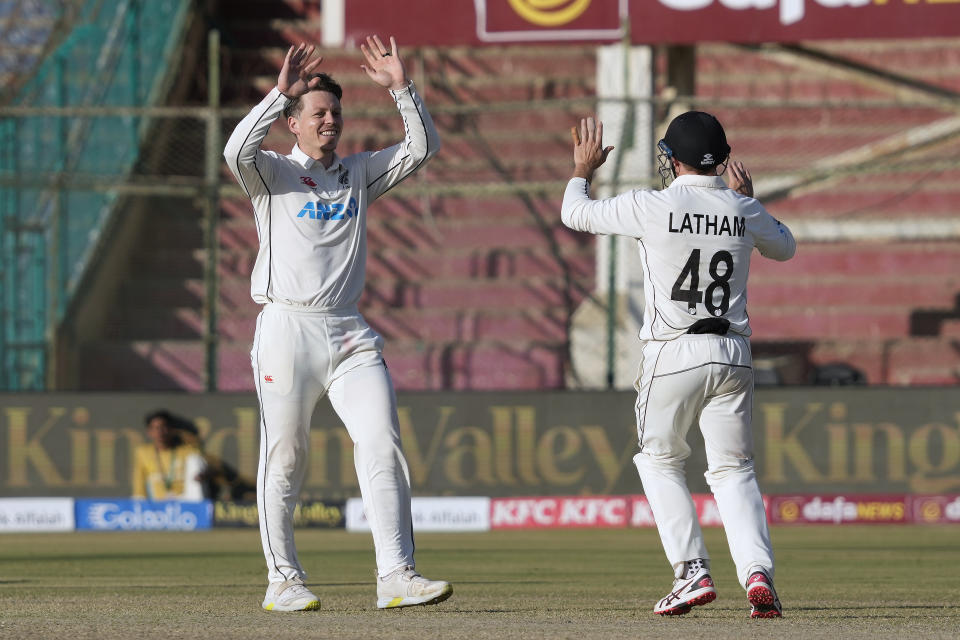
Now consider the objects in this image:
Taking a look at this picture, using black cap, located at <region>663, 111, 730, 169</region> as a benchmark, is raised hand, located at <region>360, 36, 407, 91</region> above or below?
above

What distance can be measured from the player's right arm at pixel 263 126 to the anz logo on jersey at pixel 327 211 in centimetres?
18

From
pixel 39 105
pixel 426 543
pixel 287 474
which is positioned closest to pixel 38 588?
pixel 287 474

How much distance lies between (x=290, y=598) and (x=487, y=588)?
177 cm

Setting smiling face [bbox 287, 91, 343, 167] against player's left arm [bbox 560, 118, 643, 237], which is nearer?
player's left arm [bbox 560, 118, 643, 237]

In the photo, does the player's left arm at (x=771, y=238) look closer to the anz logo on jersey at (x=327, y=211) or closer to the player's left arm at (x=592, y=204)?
the player's left arm at (x=592, y=204)

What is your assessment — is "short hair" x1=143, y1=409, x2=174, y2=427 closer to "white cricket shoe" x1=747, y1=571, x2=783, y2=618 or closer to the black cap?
the black cap

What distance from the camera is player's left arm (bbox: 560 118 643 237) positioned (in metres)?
6.13

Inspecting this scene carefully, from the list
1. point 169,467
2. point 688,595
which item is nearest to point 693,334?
point 688,595

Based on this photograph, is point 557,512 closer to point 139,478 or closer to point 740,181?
point 139,478

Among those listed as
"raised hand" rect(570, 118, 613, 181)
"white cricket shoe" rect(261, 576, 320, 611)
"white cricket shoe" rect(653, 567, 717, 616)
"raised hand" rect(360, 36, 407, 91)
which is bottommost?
"white cricket shoe" rect(261, 576, 320, 611)

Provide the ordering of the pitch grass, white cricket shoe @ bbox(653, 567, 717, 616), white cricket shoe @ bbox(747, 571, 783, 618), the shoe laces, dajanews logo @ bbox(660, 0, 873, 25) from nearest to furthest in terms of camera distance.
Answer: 1. the pitch grass
2. white cricket shoe @ bbox(747, 571, 783, 618)
3. white cricket shoe @ bbox(653, 567, 717, 616)
4. the shoe laces
5. dajanews logo @ bbox(660, 0, 873, 25)

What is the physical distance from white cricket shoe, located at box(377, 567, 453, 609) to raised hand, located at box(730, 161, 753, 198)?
1953mm

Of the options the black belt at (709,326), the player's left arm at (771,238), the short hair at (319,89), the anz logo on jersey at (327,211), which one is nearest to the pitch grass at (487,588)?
the black belt at (709,326)

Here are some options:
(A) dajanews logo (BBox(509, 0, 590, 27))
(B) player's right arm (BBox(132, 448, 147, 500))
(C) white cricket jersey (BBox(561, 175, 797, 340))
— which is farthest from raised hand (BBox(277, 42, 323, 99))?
(A) dajanews logo (BBox(509, 0, 590, 27))
